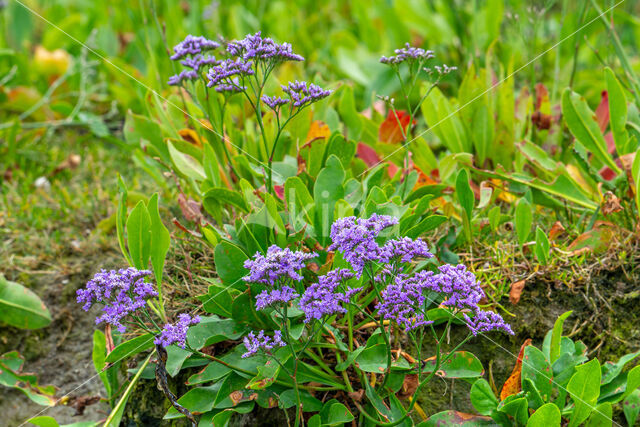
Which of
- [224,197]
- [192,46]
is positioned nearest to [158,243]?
[224,197]

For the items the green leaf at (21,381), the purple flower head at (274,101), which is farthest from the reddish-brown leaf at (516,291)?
the green leaf at (21,381)

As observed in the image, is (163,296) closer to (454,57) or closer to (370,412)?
(370,412)

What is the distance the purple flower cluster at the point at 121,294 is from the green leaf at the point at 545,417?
3.46 ft

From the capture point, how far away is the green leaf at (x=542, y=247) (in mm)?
2137

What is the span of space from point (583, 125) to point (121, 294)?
1.88m

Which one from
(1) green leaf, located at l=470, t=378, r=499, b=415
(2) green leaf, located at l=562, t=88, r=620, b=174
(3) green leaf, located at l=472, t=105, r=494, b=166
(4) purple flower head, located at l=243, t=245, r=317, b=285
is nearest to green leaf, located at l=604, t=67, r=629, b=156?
(2) green leaf, located at l=562, t=88, r=620, b=174

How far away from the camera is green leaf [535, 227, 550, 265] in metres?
2.14

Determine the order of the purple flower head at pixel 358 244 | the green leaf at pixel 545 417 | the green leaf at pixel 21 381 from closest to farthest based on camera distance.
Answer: the purple flower head at pixel 358 244
the green leaf at pixel 545 417
the green leaf at pixel 21 381

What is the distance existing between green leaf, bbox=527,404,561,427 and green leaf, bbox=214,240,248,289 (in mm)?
895

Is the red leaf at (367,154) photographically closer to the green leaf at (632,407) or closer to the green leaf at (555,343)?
the green leaf at (555,343)

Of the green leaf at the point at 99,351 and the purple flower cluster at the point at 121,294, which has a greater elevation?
the purple flower cluster at the point at 121,294

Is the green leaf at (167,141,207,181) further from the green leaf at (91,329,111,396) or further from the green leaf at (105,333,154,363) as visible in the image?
the green leaf at (105,333,154,363)

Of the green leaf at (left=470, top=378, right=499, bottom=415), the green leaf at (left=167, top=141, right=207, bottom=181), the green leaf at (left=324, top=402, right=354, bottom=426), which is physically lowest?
the green leaf at (left=470, top=378, right=499, bottom=415)

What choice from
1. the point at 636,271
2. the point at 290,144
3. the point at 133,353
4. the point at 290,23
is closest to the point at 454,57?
the point at 290,23
